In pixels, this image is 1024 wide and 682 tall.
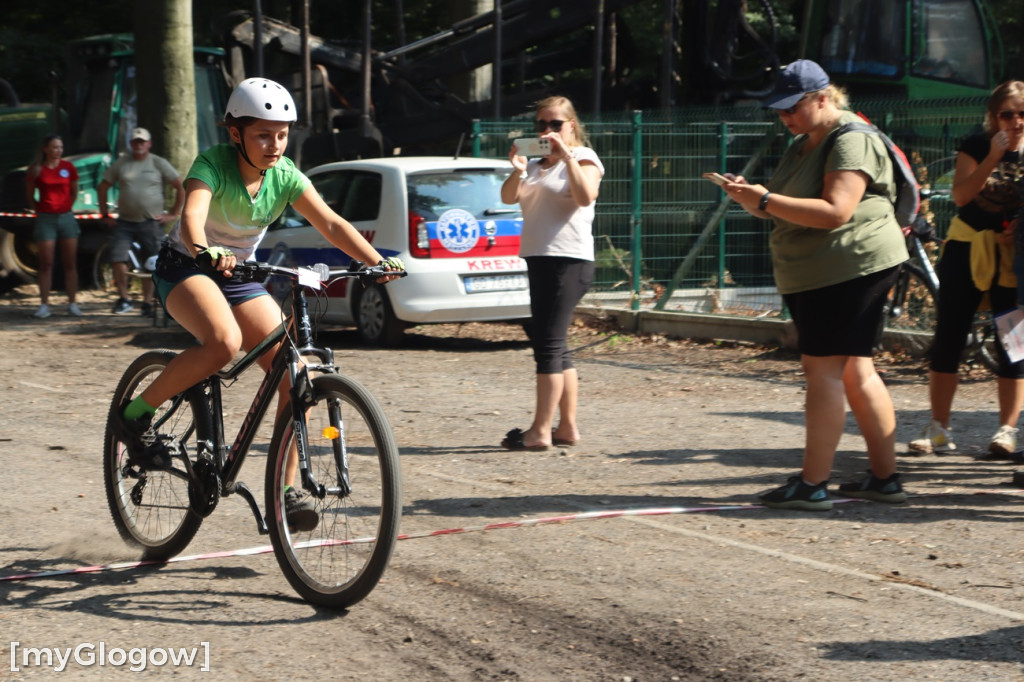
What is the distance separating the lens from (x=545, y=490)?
6.75 metres

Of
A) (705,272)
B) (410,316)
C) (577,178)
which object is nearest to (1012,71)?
(705,272)

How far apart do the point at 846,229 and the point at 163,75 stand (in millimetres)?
12669

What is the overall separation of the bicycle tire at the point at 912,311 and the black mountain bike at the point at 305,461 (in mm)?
6472

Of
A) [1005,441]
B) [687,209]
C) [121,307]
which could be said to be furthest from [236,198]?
[121,307]

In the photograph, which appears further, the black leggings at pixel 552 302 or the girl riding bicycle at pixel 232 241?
the black leggings at pixel 552 302

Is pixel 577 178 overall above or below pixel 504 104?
below

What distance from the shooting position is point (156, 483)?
5547 mm

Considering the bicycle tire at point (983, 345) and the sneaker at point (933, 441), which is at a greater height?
the bicycle tire at point (983, 345)

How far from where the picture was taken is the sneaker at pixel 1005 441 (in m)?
7.26

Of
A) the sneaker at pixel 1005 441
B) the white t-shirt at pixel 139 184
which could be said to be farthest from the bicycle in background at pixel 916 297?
the white t-shirt at pixel 139 184

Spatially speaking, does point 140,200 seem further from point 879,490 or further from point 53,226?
point 879,490

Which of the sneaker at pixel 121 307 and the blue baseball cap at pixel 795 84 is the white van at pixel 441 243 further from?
the blue baseball cap at pixel 795 84

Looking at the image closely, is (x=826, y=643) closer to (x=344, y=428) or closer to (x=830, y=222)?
(x=344, y=428)

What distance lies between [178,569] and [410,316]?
6881 mm
